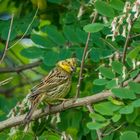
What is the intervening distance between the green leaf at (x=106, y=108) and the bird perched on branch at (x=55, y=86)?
456 millimetres

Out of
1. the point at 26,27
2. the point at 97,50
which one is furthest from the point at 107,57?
the point at 26,27

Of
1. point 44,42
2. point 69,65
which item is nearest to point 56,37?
point 44,42

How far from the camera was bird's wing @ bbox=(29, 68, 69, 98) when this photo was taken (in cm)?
405

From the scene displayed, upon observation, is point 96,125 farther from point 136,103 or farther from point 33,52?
point 33,52

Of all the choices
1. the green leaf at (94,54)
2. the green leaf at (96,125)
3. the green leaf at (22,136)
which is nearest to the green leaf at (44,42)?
the green leaf at (94,54)

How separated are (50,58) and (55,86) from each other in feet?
1.21

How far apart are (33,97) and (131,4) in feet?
3.11

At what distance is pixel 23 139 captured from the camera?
384 centimetres

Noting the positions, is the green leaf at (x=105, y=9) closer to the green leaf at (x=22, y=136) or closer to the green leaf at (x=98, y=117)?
the green leaf at (x=98, y=117)

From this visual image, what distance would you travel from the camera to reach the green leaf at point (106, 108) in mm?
3531

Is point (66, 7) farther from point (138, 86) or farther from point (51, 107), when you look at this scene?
point (138, 86)

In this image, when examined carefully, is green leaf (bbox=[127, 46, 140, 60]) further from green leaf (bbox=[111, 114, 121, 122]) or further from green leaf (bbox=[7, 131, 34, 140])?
green leaf (bbox=[7, 131, 34, 140])

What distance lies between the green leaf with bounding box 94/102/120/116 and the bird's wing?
22.5 inches

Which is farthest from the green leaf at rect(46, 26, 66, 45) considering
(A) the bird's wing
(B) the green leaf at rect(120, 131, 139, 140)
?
(B) the green leaf at rect(120, 131, 139, 140)
